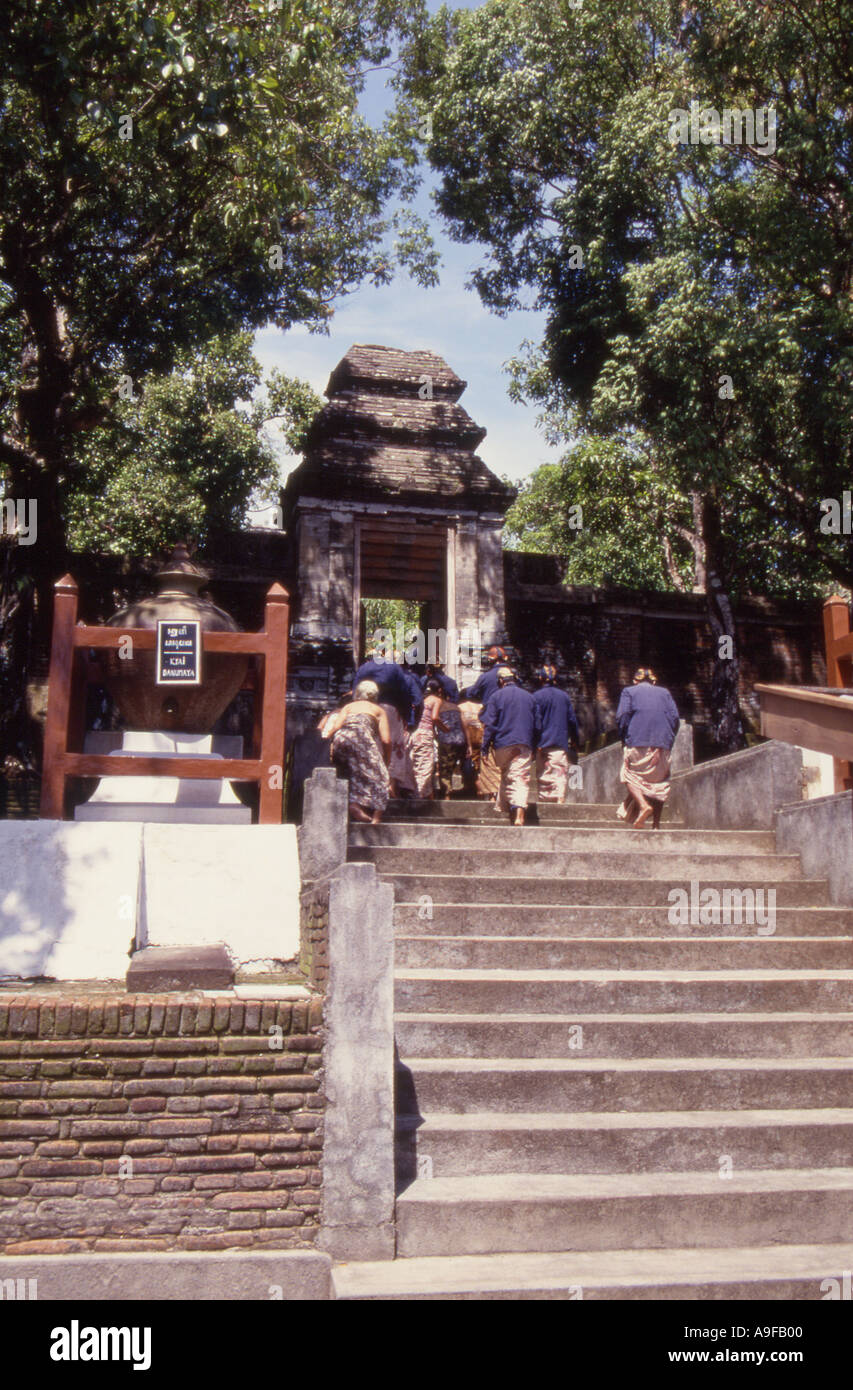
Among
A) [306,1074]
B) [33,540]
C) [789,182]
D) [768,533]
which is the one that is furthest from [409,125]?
[306,1074]

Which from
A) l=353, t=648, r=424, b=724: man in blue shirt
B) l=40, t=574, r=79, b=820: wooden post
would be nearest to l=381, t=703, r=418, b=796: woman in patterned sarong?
l=353, t=648, r=424, b=724: man in blue shirt

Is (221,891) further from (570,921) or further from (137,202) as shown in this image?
(137,202)

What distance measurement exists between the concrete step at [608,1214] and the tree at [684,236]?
10775 millimetres

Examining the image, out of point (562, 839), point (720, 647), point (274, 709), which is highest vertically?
point (720, 647)

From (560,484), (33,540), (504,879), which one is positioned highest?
(560,484)

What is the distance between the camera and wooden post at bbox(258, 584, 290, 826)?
25.2 ft

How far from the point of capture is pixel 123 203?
44.7 feet

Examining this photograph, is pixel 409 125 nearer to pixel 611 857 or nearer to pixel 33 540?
pixel 33 540

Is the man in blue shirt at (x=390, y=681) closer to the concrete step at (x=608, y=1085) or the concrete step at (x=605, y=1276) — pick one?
the concrete step at (x=608, y=1085)

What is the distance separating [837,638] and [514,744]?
296 cm

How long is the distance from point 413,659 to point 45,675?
510 cm

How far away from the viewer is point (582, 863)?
8086mm

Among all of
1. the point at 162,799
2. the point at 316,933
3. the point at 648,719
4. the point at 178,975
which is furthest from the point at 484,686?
the point at 178,975

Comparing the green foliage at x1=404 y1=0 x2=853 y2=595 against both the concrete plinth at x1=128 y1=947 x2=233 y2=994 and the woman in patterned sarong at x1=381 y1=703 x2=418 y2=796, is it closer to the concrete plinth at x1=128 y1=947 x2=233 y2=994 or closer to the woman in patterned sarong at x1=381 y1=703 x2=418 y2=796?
the woman in patterned sarong at x1=381 y1=703 x2=418 y2=796
